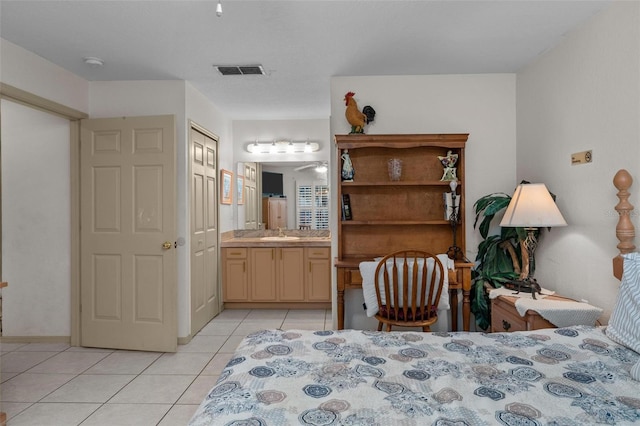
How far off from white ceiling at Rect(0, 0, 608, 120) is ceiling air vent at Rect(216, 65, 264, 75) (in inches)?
2.8

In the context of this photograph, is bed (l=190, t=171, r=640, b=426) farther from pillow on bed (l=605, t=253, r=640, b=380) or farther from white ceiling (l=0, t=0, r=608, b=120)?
white ceiling (l=0, t=0, r=608, b=120)

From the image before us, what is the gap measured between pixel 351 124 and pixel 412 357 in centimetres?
230

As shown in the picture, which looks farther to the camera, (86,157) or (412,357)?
(86,157)

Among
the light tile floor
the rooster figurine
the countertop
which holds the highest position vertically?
→ the rooster figurine

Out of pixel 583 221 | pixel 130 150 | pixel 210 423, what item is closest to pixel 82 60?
pixel 130 150

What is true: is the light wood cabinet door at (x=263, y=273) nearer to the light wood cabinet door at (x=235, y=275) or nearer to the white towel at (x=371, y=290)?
the light wood cabinet door at (x=235, y=275)

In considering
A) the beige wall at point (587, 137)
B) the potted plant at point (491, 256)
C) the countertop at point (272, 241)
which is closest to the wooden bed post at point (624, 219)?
the beige wall at point (587, 137)

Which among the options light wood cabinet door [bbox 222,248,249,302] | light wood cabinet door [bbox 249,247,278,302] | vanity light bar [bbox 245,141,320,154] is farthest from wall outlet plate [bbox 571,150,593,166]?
light wood cabinet door [bbox 222,248,249,302]

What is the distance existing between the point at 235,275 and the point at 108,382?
6.58ft

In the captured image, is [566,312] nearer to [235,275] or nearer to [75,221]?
[235,275]

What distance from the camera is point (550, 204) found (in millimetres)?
2529

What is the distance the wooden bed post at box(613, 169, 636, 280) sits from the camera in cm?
198

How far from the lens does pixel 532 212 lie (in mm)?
2535

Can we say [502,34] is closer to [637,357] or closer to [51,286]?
[637,357]
